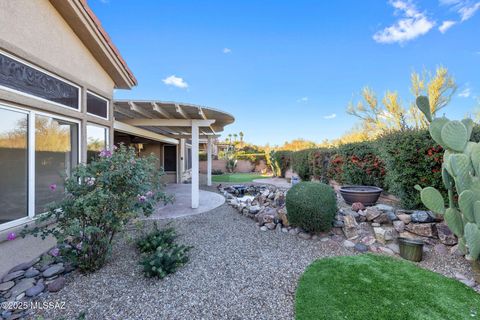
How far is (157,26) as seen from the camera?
877 centimetres

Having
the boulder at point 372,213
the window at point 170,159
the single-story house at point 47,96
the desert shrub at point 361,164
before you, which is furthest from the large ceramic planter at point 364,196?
the window at point 170,159

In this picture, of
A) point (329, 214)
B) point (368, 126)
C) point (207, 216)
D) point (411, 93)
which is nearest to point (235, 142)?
point (368, 126)

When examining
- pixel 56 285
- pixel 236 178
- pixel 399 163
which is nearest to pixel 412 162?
pixel 399 163

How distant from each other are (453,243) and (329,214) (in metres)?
1.97

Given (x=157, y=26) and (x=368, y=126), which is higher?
(x=157, y=26)

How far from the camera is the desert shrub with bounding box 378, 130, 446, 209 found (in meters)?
4.25

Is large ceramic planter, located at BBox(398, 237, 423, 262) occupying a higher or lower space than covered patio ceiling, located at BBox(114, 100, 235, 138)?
lower

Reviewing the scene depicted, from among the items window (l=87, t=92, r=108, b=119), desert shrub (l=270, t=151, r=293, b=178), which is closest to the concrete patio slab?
window (l=87, t=92, r=108, b=119)

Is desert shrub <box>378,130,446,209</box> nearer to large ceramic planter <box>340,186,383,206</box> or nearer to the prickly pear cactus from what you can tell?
large ceramic planter <box>340,186,383,206</box>

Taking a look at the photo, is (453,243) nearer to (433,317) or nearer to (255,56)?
(433,317)

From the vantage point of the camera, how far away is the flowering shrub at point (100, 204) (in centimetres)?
298

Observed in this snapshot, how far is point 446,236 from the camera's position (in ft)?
12.6

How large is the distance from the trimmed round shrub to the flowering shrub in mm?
2942

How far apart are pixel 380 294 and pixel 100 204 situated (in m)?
3.78
